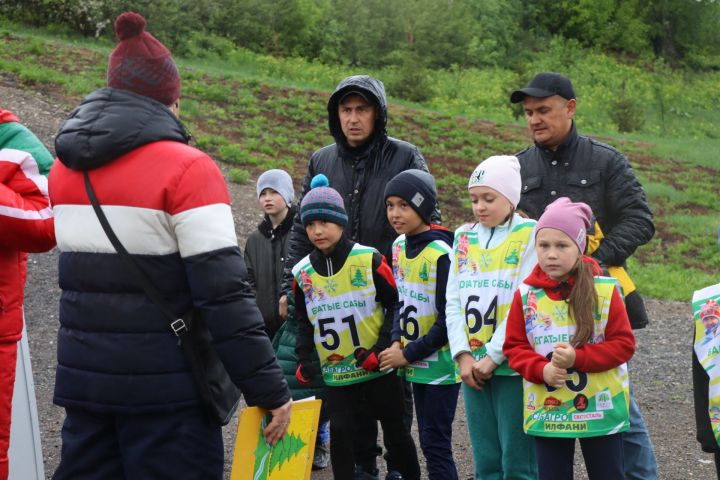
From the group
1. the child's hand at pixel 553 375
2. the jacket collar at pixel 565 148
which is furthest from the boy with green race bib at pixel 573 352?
the jacket collar at pixel 565 148

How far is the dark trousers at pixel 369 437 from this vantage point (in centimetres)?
499

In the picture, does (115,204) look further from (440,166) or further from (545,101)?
(440,166)

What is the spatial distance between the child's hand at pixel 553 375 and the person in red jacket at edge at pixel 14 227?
2096 mm

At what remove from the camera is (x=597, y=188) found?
467cm

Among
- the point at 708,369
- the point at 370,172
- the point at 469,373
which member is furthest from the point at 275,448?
the point at 370,172

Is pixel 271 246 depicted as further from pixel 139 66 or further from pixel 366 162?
pixel 139 66

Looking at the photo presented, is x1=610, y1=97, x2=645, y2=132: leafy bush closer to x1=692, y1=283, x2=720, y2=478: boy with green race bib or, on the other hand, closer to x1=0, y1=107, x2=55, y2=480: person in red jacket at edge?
x1=692, y1=283, x2=720, y2=478: boy with green race bib

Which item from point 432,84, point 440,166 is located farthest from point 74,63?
point 432,84

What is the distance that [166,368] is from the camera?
10.2 feet

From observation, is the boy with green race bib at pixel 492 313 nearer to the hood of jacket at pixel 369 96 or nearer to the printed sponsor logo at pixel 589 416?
the printed sponsor logo at pixel 589 416

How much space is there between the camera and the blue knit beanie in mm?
4793

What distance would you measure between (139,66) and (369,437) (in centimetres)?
257

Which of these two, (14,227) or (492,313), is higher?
(14,227)

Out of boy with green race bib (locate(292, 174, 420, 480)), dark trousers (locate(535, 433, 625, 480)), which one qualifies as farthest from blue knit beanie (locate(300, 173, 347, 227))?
dark trousers (locate(535, 433, 625, 480))
